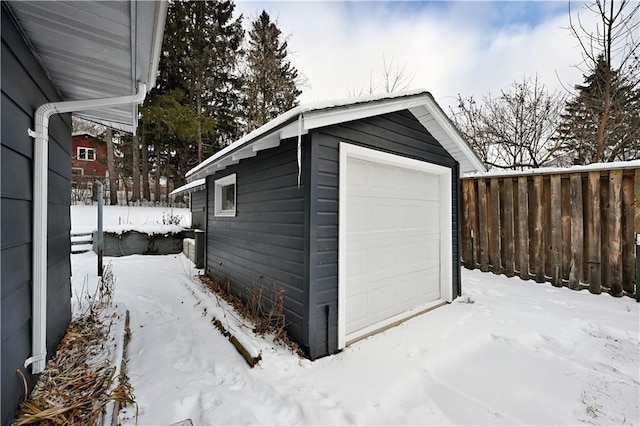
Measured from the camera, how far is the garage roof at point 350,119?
104 inches

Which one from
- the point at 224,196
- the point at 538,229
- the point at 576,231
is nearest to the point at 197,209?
the point at 224,196

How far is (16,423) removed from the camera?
166cm

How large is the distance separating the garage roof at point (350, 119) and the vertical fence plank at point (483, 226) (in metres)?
0.74

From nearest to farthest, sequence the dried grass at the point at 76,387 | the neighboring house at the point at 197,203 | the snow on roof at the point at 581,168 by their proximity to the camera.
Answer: the dried grass at the point at 76,387, the snow on roof at the point at 581,168, the neighboring house at the point at 197,203

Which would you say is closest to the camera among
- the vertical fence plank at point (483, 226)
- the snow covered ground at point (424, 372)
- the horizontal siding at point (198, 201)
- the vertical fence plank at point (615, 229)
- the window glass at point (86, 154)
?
the snow covered ground at point (424, 372)

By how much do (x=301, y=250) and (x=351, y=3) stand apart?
253 inches

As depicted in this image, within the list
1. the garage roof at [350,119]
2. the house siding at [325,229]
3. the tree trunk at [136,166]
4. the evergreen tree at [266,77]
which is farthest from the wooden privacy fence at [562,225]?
the tree trunk at [136,166]

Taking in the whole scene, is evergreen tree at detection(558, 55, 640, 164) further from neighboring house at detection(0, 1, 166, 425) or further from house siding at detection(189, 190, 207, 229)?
house siding at detection(189, 190, 207, 229)

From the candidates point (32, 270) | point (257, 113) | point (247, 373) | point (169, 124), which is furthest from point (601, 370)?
point (169, 124)

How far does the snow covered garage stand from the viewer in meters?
2.91

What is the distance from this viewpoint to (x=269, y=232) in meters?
3.68

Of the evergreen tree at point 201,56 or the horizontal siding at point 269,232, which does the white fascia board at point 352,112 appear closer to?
the horizontal siding at point 269,232

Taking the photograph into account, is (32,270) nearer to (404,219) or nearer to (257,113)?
(404,219)

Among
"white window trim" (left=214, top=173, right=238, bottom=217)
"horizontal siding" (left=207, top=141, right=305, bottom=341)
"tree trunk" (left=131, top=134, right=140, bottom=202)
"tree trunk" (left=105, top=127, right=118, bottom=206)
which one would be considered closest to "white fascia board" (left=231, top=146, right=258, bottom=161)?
"horizontal siding" (left=207, top=141, right=305, bottom=341)
